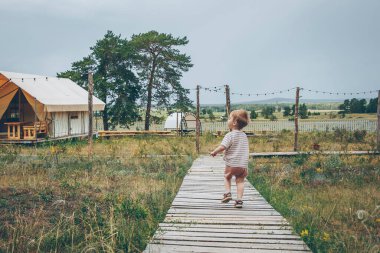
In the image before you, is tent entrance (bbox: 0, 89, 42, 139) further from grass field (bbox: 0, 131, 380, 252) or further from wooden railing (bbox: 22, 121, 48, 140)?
grass field (bbox: 0, 131, 380, 252)

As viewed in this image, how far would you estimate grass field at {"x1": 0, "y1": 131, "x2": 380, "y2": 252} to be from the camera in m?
5.09

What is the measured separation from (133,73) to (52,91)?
10.1 meters

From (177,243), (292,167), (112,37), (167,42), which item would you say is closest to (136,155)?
(292,167)

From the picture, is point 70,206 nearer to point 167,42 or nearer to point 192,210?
point 192,210

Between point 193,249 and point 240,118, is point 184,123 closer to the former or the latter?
point 240,118

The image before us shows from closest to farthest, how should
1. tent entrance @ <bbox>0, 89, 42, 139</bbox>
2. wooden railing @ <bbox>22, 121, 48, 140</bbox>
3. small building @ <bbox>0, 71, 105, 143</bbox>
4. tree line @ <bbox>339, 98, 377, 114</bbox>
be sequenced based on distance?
wooden railing @ <bbox>22, 121, 48, 140</bbox> → small building @ <bbox>0, 71, 105, 143</bbox> → tent entrance @ <bbox>0, 89, 42, 139</bbox> → tree line @ <bbox>339, 98, 377, 114</bbox>

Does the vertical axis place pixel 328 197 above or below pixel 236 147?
below

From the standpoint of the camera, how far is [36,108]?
70.5ft

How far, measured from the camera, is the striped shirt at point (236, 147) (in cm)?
632

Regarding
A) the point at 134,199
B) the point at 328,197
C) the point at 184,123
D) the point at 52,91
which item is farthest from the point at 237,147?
the point at 184,123

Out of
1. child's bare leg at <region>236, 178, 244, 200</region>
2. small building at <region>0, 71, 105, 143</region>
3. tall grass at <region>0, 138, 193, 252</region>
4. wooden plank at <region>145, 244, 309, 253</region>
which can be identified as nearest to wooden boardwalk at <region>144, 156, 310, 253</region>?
wooden plank at <region>145, 244, 309, 253</region>

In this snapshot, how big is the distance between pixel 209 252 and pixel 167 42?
2717cm

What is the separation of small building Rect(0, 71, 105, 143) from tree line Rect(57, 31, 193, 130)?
552cm

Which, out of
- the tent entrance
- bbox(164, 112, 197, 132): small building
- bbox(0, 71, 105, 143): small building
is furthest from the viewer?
bbox(164, 112, 197, 132): small building
